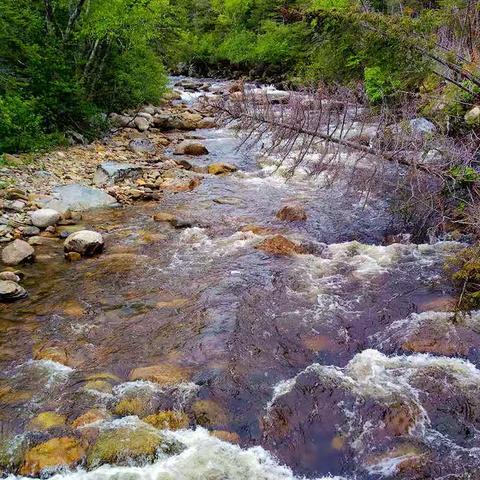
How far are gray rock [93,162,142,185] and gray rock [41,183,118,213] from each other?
0.82 metres

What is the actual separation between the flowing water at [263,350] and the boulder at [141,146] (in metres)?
6.32

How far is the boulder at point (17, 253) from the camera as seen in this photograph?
8.16 metres

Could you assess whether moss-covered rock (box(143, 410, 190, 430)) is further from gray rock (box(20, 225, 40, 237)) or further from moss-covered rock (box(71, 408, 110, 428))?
gray rock (box(20, 225, 40, 237))

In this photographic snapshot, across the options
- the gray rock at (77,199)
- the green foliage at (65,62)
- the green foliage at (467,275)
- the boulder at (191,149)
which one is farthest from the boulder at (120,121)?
the green foliage at (467,275)

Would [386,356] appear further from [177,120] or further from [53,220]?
[177,120]

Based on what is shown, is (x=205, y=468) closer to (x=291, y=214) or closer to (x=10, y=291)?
(x=10, y=291)

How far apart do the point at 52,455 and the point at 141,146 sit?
40.8 ft

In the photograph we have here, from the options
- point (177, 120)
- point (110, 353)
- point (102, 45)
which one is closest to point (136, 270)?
point (110, 353)

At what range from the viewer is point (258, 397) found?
5.22m

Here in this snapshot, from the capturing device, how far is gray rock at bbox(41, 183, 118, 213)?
10.5 m

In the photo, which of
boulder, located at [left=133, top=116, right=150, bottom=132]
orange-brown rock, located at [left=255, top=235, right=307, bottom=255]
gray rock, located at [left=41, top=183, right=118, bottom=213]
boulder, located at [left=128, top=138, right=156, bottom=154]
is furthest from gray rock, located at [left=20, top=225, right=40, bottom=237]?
boulder, located at [left=133, top=116, right=150, bottom=132]

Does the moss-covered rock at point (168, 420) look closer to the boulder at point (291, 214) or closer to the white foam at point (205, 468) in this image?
the white foam at point (205, 468)

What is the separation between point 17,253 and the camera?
27.0 ft

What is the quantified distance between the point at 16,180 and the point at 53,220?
2174mm
